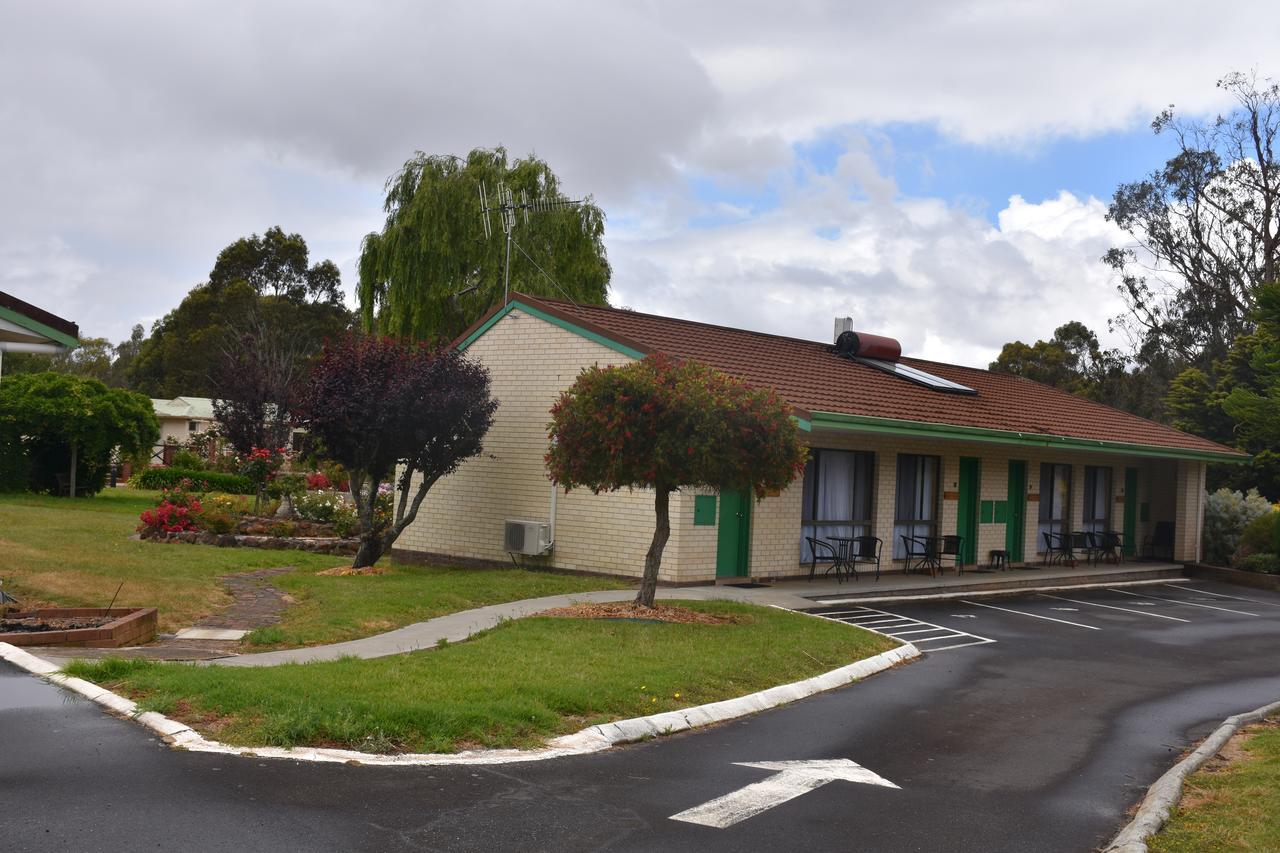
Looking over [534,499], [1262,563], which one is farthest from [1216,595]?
[534,499]

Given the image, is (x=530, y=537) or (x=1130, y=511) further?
(x=1130, y=511)

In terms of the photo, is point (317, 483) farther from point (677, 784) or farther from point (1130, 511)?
point (677, 784)

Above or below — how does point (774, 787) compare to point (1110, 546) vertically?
below

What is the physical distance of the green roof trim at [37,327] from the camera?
12.2 metres

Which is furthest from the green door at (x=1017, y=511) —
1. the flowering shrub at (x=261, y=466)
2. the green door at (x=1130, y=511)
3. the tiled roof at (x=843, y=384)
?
the flowering shrub at (x=261, y=466)

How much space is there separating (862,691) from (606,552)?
8374 mm

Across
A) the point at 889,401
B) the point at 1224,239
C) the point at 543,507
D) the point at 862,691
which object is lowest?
the point at 862,691

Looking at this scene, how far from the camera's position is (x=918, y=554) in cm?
2275

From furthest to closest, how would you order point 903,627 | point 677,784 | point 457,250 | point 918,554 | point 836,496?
1. point 457,250
2. point 918,554
3. point 836,496
4. point 903,627
5. point 677,784

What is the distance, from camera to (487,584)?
17375 millimetres

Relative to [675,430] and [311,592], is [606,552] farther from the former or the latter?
[675,430]

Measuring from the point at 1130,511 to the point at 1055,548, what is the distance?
168 inches

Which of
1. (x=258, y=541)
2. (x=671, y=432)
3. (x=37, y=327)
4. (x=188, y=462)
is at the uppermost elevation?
(x=37, y=327)

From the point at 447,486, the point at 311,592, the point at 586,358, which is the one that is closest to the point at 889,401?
the point at 586,358
